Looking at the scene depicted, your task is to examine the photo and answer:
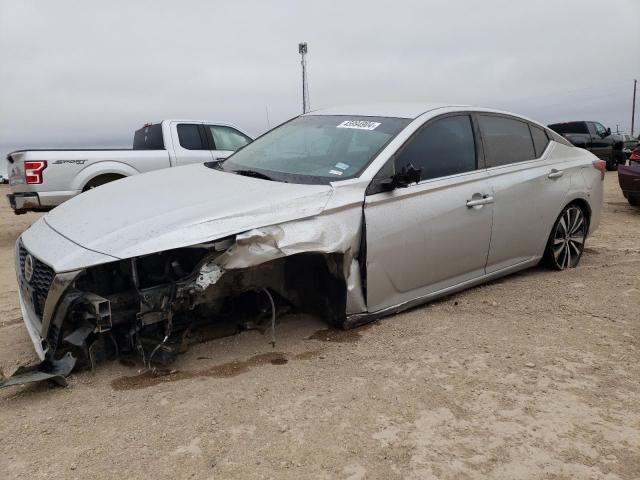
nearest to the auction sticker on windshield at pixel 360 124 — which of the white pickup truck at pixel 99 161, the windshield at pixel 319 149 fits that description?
the windshield at pixel 319 149

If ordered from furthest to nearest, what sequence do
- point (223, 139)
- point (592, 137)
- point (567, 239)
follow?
point (592, 137)
point (223, 139)
point (567, 239)

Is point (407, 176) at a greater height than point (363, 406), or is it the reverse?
point (407, 176)

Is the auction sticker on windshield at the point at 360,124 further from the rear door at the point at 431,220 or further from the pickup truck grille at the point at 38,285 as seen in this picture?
the pickup truck grille at the point at 38,285

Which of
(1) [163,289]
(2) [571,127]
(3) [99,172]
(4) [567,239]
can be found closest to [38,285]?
(1) [163,289]

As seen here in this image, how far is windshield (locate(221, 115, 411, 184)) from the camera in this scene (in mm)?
3754

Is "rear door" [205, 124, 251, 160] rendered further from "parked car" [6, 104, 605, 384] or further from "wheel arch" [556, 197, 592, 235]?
"wheel arch" [556, 197, 592, 235]

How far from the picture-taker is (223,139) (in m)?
9.44

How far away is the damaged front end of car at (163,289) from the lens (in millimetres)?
2975

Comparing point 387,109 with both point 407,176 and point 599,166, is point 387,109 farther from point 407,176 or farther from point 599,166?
point 599,166

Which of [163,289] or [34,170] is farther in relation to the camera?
[34,170]

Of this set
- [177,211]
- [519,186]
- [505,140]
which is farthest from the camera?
[505,140]

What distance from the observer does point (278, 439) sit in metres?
2.52

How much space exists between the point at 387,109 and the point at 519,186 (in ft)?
4.20

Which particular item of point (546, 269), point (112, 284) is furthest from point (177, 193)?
point (546, 269)
